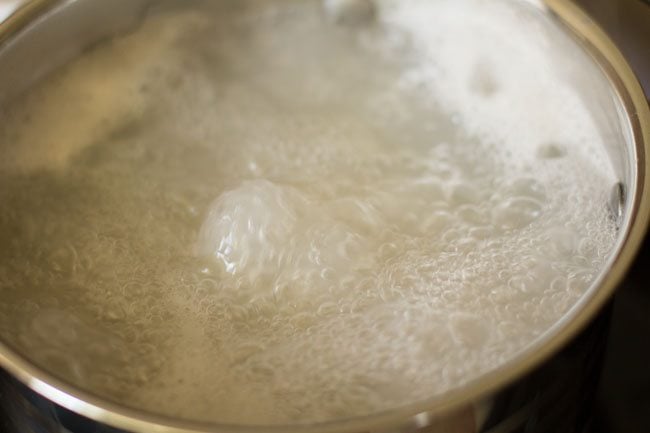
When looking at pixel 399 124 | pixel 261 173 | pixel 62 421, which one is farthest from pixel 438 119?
pixel 62 421

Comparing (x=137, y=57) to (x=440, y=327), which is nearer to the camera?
(x=440, y=327)

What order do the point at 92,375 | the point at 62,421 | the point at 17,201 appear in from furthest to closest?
1. the point at 17,201
2. the point at 92,375
3. the point at 62,421

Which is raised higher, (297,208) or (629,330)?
(297,208)

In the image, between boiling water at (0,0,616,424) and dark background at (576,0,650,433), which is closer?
boiling water at (0,0,616,424)

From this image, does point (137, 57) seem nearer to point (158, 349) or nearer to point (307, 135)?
point (307, 135)

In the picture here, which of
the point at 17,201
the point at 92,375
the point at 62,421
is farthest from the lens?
the point at 17,201
